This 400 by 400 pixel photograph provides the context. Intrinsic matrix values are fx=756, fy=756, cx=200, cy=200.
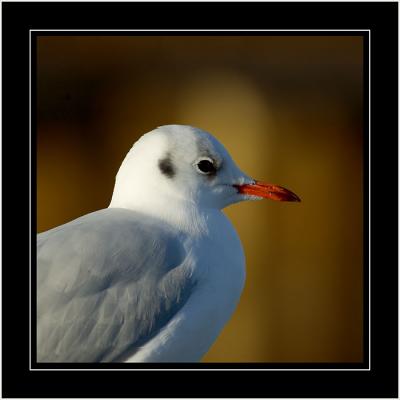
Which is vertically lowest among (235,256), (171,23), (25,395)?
(25,395)

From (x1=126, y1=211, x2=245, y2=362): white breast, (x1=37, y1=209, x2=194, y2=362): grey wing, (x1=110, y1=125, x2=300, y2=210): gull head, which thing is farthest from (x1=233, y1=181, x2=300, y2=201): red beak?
(x1=37, y1=209, x2=194, y2=362): grey wing

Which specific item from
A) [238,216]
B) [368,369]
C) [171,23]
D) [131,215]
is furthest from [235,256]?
[238,216]

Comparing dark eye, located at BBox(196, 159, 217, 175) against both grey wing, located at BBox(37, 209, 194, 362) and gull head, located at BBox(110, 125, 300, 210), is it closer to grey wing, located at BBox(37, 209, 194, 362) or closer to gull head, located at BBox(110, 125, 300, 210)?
gull head, located at BBox(110, 125, 300, 210)

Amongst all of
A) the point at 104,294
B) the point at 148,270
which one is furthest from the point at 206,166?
the point at 104,294

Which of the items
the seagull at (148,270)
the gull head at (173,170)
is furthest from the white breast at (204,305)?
the gull head at (173,170)

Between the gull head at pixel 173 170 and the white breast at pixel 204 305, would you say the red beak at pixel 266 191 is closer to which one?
the gull head at pixel 173 170

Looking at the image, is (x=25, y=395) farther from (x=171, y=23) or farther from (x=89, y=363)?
(x=171, y=23)

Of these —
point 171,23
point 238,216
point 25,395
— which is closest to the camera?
point 25,395

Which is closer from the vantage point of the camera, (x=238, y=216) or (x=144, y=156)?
(x=144, y=156)
